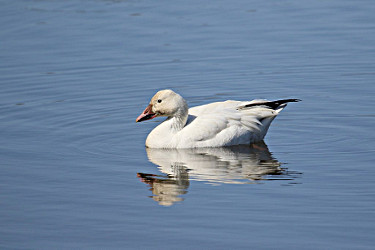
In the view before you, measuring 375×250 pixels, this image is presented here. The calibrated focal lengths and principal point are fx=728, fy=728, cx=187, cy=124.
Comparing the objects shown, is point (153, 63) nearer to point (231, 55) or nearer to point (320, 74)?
point (231, 55)

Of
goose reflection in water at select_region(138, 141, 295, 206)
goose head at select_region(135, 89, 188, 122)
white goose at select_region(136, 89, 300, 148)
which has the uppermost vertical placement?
goose head at select_region(135, 89, 188, 122)

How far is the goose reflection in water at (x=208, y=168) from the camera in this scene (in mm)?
9555

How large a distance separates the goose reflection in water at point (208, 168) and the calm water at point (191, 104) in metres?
0.04

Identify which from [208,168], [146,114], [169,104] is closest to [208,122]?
[169,104]

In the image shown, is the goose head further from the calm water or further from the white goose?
the calm water

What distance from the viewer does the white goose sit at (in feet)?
38.1

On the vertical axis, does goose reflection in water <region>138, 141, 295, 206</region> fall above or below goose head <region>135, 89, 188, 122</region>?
below

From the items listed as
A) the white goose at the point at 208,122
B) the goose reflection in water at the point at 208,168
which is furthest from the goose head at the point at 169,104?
the goose reflection in water at the point at 208,168

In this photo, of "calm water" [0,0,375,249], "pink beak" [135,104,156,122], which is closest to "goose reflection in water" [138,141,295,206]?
"calm water" [0,0,375,249]

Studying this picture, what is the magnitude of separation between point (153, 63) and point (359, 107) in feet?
16.7

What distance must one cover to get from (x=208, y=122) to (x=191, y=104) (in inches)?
93.0

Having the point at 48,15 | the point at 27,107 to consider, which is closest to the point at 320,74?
the point at 27,107

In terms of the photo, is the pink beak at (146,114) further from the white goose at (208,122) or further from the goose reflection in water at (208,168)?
the goose reflection in water at (208,168)

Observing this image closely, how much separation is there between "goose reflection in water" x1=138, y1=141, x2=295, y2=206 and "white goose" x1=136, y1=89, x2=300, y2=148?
0.43ft
